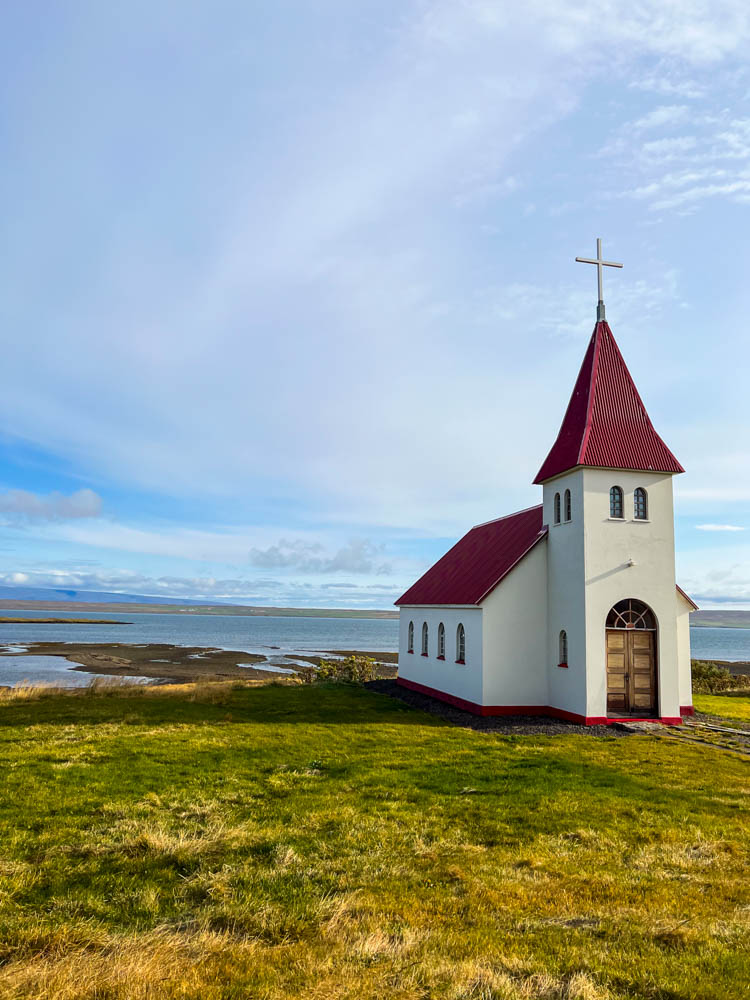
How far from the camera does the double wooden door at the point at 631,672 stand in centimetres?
2019

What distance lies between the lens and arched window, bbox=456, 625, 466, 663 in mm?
24078

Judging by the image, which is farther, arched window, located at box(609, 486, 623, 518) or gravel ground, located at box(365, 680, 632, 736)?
arched window, located at box(609, 486, 623, 518)

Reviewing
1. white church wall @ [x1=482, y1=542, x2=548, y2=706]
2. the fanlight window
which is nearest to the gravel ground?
white church wall @ [x1=482, y1=542, x2=548, y2=706]

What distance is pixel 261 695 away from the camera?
26859 millimetres

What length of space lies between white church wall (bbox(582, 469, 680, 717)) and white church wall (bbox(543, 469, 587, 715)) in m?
0.27

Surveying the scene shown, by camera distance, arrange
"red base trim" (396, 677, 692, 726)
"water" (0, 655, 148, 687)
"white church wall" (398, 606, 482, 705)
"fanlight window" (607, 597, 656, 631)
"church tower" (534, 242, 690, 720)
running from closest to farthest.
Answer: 1. "red base trim" (396, 677, 692, 726)
2. "church tower" (534, 242, 690, 720)
3. "fanlight window" (607, 597, 656, 631)
4. "white church wall" (398, 606, 482, 705)
5. "water" (0, 655, 148, 687)

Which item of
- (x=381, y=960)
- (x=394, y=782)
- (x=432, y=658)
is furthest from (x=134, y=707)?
(x=381, y=960)

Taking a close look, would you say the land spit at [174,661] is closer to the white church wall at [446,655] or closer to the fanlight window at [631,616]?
the white church wall at [446,655]

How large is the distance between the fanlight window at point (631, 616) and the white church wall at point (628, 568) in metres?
0.22

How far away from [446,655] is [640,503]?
9372 mm

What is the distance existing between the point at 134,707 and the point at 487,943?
1886 cm

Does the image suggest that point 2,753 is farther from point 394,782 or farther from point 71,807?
point 394,782

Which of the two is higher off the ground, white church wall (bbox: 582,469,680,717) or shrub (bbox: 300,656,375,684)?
white church wall (bbox: 582,469,680,717)

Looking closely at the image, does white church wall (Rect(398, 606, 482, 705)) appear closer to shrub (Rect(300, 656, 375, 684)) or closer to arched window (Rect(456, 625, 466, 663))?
arched window (Rect(456, 625, 466, 663))
